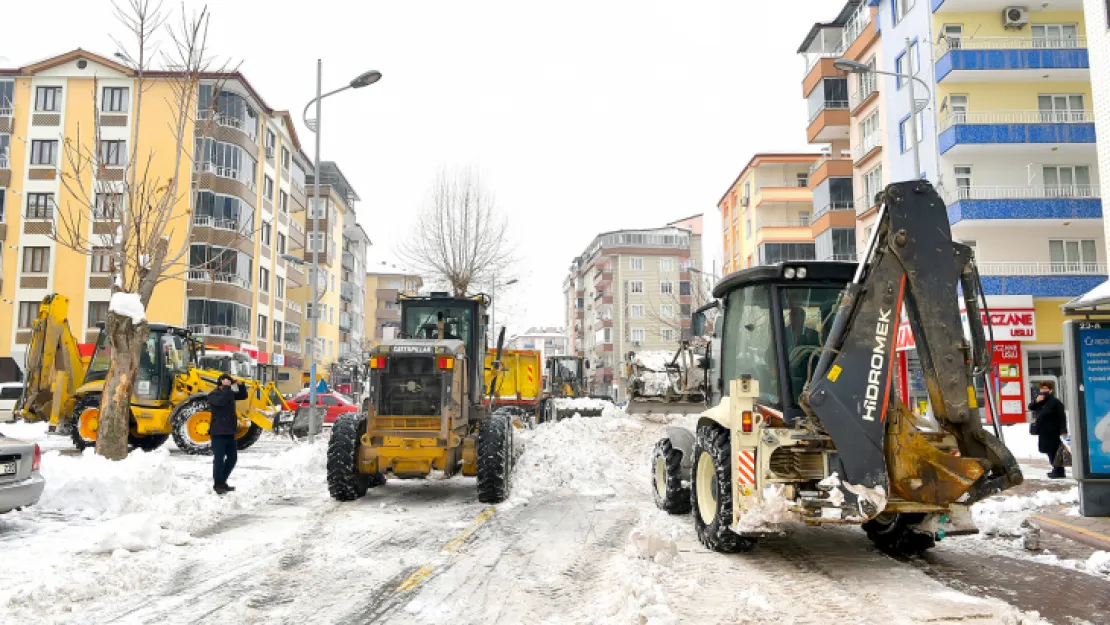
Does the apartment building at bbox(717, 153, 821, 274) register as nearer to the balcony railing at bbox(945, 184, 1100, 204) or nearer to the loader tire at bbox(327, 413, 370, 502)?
the balcony railing at bbox(945, 184, 1100, 204)

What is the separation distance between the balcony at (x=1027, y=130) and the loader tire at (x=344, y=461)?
24.5 meters

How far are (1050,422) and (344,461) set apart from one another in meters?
11.7

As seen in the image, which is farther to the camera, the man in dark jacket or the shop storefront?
the shop storefront

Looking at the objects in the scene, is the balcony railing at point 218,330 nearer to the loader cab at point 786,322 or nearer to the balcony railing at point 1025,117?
the balcony railing at point 1025,117

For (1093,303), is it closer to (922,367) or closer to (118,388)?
(922,367)

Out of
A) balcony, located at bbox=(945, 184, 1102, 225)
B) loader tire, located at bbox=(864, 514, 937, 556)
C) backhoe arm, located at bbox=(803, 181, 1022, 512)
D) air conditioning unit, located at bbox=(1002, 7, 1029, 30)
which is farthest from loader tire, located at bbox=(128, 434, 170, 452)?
air conditioning unit, located at bbox=(1002, 7, 1029, 30)

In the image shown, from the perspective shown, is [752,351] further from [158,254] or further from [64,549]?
[158,254]

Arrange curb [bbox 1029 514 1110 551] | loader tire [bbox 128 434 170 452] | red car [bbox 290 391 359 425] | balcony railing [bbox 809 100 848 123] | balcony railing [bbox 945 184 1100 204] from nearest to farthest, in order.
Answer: curb [bbox 1029 514 1110 551], loader tire [bbox 128 434 170 452], balcony railing [bbox 945 184 1100 204], red car [bbox 290 391 359 425], balcony railing [bbox 809 100 848 123]

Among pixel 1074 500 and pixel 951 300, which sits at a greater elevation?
pixel 951 300

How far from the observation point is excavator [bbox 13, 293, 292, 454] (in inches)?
650

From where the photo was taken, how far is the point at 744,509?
6500 mm

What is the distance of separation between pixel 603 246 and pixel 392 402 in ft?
249

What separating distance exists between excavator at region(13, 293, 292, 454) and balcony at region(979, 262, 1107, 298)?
23514 millimetres

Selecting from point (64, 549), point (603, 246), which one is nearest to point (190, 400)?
point (64, 549)
